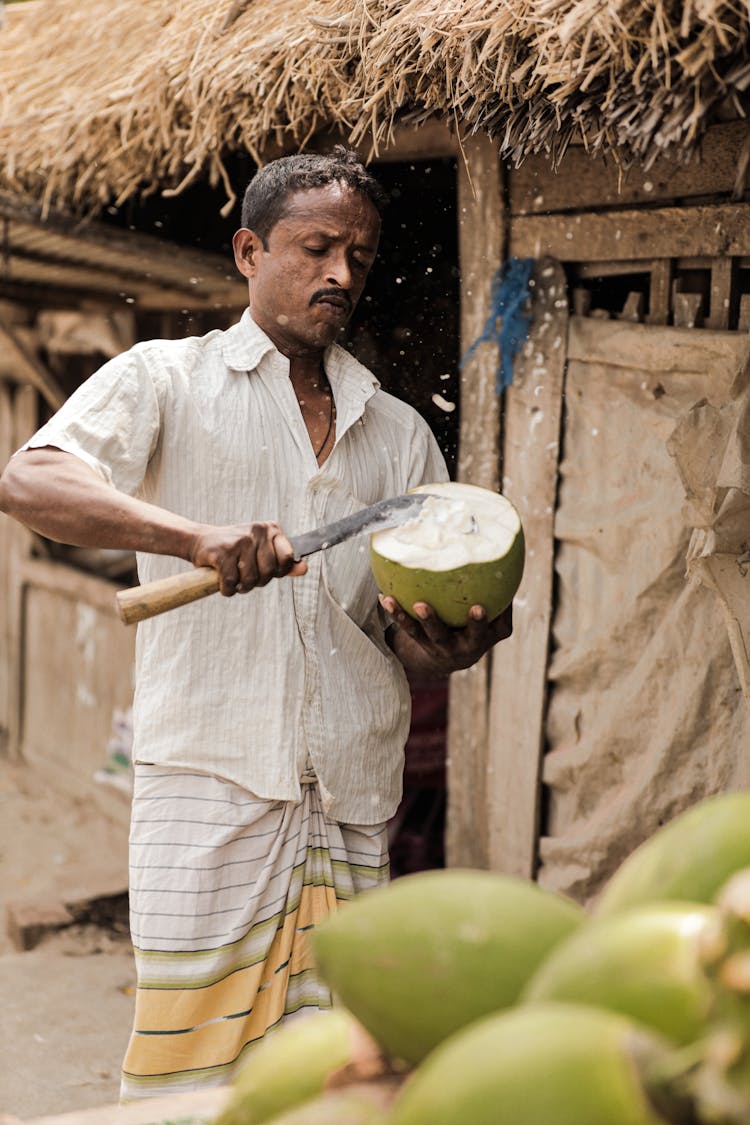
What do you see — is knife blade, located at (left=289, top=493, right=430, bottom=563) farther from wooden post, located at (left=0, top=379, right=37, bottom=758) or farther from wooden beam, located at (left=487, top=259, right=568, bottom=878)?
wooden post, located at (left=0, top=379, right=37, bottom=758)

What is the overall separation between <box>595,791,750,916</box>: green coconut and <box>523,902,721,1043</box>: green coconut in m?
0.05

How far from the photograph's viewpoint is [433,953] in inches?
33.7

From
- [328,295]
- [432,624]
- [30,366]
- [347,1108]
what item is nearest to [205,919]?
[432,624]

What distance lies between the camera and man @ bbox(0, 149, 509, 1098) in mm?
Answer: 2156

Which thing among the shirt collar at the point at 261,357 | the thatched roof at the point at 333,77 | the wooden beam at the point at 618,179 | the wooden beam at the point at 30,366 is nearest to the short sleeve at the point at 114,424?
the shirt collar at the point at 261,357

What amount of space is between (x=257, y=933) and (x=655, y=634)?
1.25 meters

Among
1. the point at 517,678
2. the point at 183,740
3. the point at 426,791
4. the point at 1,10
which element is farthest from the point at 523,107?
the point at 1,10

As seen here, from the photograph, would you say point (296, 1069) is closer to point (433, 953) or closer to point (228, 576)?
point (433, 953)

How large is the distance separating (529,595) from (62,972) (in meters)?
2.07

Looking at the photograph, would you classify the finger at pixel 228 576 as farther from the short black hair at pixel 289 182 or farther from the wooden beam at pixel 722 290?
the wooden beam at pixel 722 290

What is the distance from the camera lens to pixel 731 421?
224cm

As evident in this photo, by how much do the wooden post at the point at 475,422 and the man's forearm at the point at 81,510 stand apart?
1.60 meters

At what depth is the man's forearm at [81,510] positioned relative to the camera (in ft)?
6.10

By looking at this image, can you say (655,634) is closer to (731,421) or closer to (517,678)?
(517,678)
